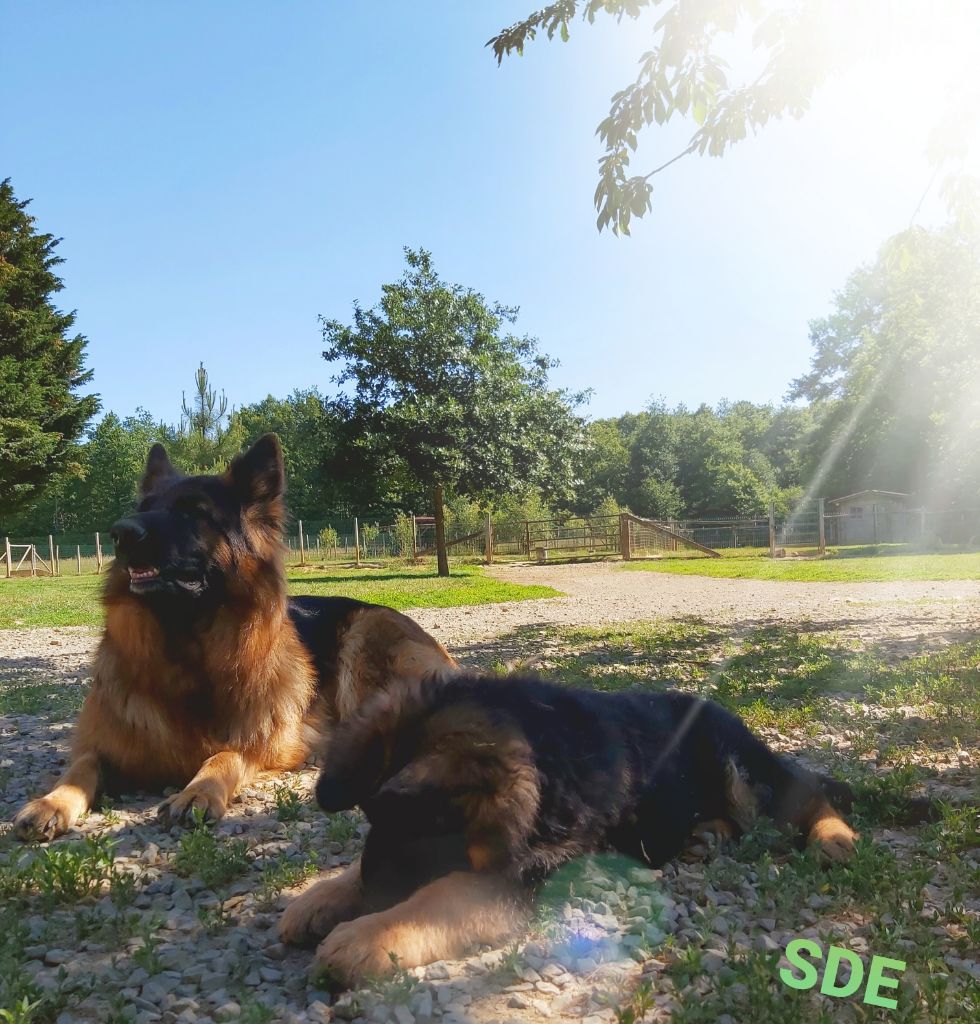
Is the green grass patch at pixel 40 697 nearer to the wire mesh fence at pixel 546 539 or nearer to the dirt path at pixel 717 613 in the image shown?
the dirt path at pixel 717 613

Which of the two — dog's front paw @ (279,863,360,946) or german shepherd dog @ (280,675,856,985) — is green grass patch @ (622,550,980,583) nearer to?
german shepherd dog @ (280,675,856,985)

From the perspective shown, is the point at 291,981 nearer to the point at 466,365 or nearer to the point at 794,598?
the point at 794,598

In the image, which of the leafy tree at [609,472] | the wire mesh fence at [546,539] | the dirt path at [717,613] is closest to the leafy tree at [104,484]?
the wire mesh fence at [546,539]

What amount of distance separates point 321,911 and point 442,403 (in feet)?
82.5

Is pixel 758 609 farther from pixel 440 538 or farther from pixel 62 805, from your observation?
pixel 440 538

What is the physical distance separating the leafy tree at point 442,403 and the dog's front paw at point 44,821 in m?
22.8

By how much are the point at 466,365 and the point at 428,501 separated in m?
7.08

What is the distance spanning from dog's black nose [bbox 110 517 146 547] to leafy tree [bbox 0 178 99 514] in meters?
30.6

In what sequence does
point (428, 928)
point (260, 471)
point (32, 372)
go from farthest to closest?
point (32, 372) → point (260, 471) → point (428, 928)

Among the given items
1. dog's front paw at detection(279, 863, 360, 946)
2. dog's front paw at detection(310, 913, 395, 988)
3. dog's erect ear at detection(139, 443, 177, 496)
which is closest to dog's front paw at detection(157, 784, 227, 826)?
dog's front paw at detection(279, 863, 360, 946)

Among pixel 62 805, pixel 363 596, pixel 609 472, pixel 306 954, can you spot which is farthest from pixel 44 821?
pixel 609 472

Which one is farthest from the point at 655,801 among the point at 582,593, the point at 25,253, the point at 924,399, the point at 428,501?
the point at 924,399

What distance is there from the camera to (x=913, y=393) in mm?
45281

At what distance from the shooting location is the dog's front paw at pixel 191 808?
12.0ft
